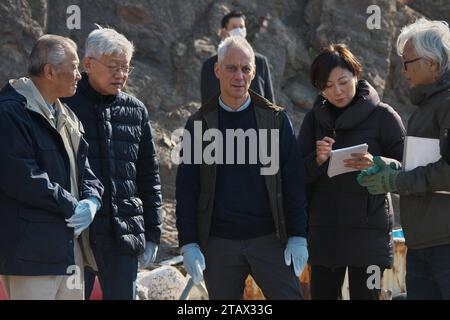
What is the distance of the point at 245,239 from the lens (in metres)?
4.86

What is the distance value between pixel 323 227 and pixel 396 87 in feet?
21.5

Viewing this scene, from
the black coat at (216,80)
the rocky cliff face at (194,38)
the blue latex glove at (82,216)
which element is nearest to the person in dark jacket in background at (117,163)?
the blue latex glove at (82,216)

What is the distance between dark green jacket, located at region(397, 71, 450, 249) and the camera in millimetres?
4484

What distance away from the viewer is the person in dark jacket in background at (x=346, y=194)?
17.1ft

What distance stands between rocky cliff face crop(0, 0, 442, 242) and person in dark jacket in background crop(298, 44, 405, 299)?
418 cm

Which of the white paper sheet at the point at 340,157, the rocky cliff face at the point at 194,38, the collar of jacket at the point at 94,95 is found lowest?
the white paper sheet at the point at 340,157

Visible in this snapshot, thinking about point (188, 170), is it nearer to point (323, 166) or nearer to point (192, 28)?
point (323, 166)

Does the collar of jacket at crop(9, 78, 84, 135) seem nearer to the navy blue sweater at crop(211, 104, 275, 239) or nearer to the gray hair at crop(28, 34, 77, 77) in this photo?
the gray hair at crop(28, 34, 77, 77)

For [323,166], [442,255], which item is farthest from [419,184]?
[323,166]

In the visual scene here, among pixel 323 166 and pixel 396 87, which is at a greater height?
pixel 396 87

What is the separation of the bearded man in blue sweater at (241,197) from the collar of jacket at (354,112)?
44cm

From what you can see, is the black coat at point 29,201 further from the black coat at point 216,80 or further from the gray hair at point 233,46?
the black coat at point 216,80
